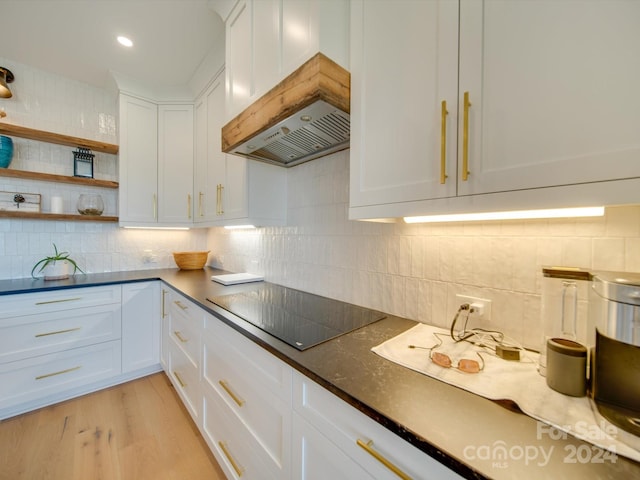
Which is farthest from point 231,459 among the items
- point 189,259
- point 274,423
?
point 189,259

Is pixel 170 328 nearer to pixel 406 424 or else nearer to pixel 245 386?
pixel 245 386

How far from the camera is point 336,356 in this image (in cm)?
78

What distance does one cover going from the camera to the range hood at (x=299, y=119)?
92 centimetres

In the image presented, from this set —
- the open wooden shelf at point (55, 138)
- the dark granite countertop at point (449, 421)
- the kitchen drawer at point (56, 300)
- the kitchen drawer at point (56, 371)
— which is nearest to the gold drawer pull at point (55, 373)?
the kitchen drawer at point (56, 371)

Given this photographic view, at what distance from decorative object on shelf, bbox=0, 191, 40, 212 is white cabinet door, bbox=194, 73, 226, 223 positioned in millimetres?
1204

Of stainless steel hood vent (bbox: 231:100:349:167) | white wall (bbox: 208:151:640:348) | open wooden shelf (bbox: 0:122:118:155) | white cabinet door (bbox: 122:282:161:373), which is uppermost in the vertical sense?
open wooden shelf (bbox: 0:122:118:155)

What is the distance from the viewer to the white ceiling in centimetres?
154

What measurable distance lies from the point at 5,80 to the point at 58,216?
1113mm

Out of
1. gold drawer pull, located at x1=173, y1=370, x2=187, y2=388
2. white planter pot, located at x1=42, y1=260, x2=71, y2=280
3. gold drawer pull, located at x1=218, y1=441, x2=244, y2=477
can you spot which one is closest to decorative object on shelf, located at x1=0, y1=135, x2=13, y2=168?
white planter pot, located at x1=42, y1=260, x2=71, y2=280

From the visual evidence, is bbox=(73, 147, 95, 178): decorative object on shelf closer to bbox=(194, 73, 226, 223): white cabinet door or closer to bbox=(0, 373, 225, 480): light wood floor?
bbox=(194, 73, 226, 223): white cabinet door

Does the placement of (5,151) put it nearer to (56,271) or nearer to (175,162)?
(56,271)

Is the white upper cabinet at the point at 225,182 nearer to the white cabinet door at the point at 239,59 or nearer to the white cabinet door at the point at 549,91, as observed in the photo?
the white cabinet door at the point at 239,59

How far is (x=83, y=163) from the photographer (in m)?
2.27

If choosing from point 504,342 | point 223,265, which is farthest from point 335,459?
point 223,265
